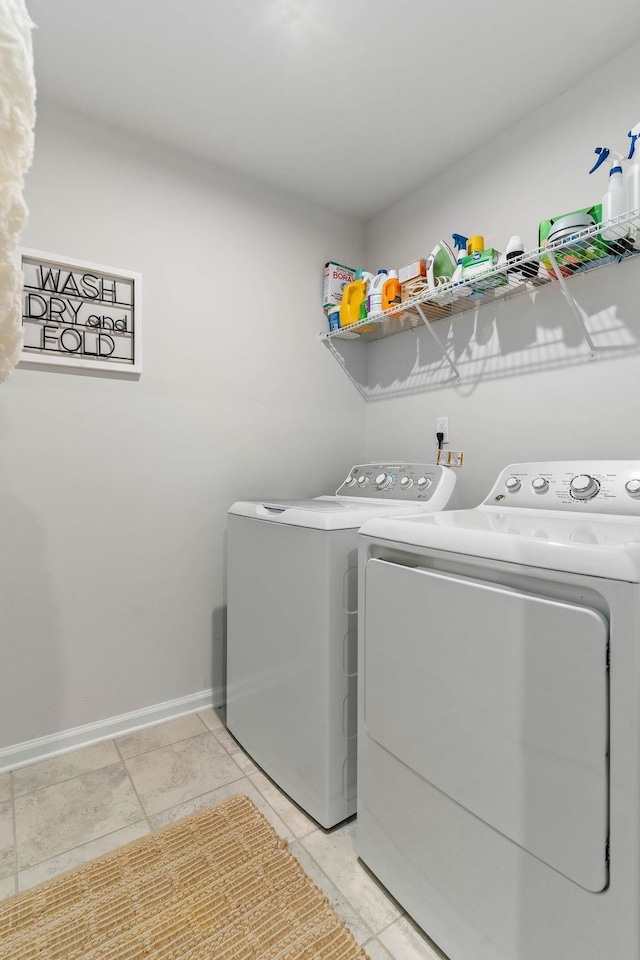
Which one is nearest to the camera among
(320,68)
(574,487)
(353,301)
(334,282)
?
(574,487)

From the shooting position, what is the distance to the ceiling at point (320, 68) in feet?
4.61

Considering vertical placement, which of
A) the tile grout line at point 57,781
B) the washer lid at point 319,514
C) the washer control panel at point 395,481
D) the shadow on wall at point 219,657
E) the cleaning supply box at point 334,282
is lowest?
the tile grout line at point 57,781

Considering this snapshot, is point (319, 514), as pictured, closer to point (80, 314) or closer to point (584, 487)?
point (584, 487)

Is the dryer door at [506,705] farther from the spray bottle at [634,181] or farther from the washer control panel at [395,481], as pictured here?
the spray bottle at [634,181]

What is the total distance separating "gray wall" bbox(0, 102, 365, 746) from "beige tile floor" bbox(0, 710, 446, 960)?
178 millimetres

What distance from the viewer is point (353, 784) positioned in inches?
55.7

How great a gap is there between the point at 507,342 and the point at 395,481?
700 millimetres

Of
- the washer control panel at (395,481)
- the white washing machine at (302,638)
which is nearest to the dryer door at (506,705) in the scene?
the white washing machine at (302,638)

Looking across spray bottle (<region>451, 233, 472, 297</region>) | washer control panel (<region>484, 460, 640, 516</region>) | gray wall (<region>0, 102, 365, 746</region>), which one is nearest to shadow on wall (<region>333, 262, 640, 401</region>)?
spray bottle (<region>451, 233, 472, 297</region>)

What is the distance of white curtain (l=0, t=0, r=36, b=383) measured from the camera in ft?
1.38

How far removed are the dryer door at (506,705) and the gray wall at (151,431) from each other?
1.17 m

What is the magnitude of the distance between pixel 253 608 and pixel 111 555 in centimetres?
63

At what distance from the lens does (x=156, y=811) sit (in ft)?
4.83

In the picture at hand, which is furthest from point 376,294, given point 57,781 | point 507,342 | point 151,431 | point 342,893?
point 57,781
